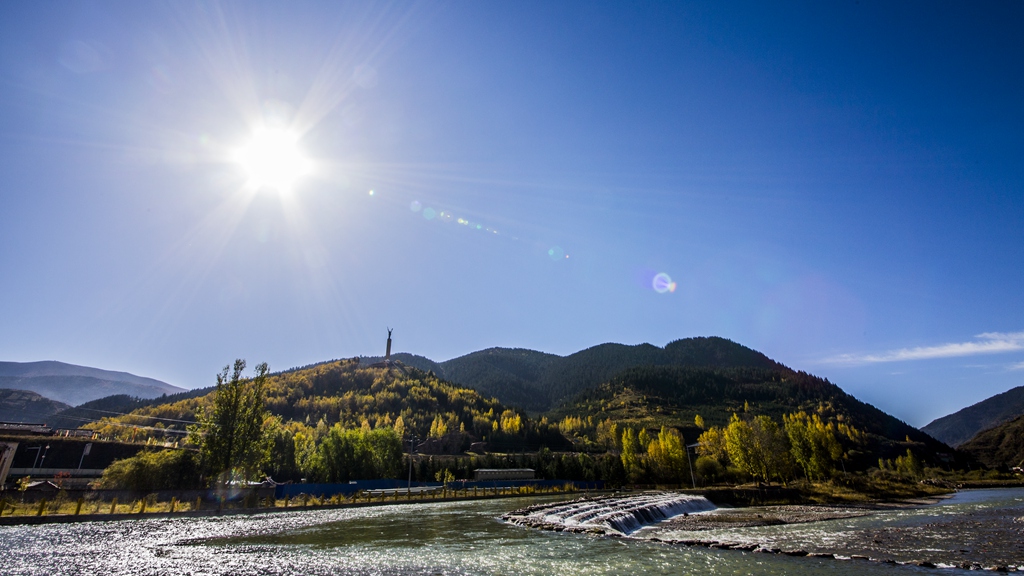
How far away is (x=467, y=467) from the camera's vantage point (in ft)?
371

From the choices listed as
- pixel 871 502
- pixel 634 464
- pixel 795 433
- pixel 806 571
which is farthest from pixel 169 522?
pixel 795 433

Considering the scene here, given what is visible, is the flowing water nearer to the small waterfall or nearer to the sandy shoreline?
the sandy shoreline

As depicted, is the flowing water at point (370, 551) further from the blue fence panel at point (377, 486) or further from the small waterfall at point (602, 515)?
the blue fence panel at point (377, 486)

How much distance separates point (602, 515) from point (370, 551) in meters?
23.7

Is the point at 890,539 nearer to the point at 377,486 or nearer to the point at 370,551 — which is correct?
the point at 370,551

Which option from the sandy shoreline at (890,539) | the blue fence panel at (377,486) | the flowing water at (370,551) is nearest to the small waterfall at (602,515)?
the sandy shoreline at (890,539)

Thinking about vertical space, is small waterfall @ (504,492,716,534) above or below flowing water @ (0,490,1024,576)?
below

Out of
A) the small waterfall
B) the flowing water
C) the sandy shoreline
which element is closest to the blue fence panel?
the flowing water

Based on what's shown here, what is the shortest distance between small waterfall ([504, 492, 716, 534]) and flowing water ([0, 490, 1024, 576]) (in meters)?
2.45

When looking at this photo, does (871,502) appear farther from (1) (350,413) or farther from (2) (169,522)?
(1) (350,413)

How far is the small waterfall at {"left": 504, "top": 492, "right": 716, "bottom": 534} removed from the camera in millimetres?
36375

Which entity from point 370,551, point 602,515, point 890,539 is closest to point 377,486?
point 602,515

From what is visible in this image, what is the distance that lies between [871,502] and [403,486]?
76.1m

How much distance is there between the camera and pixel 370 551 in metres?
25.9
